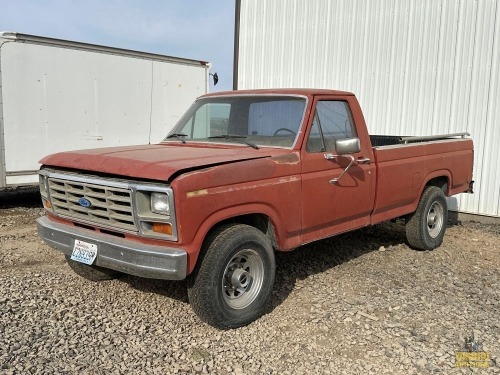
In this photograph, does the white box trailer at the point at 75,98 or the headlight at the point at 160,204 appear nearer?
the headlight at the point at 160,204

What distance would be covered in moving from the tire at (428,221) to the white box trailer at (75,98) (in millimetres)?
5879

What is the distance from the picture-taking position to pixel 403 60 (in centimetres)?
865

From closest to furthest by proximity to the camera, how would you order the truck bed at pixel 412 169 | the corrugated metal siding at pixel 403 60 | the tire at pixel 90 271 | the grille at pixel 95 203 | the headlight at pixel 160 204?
the headlight at pixel 160 204
the grille at pixel 95 203
the tire at pixel 90 271
the truck bed at pixel 412 169
the corrugated metal siding at pixel 403 60

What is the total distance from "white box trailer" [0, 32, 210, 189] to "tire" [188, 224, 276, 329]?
18.9 feet

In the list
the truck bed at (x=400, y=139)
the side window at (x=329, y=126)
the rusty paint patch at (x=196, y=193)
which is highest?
the side window at (x=329, y=126)

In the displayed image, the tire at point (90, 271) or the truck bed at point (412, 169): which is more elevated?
the truck bed at point (412, 169)

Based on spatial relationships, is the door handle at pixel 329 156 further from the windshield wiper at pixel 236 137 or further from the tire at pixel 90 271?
the tire at pixel 90 271

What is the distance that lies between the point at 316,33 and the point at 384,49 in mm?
1519

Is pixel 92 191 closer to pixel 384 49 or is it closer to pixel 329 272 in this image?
pixel 329 272

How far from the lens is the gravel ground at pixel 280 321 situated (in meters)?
3.35

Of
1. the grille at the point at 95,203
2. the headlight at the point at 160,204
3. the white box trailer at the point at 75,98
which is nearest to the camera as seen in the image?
the headlight at the point at 160,204

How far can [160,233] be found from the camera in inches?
135

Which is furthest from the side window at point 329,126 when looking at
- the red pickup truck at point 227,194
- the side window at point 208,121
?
the side window at point 208,121

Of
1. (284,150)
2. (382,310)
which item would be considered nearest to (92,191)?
(284,150)
